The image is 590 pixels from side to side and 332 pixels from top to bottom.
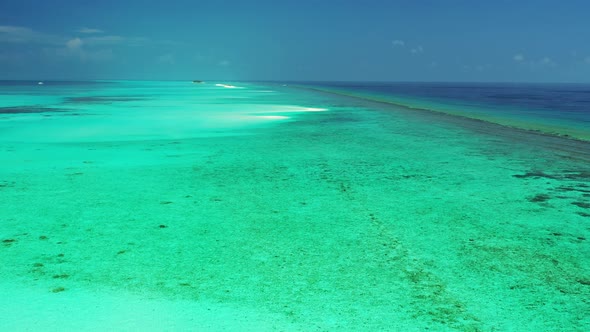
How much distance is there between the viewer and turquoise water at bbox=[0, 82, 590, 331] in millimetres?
3197

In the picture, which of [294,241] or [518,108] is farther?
[518,108]

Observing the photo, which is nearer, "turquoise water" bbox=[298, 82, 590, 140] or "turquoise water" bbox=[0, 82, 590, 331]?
"turquoise water" bbox=[0, 82, 590, 331]

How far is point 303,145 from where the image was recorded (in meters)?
11.2

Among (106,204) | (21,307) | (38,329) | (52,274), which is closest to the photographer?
A: (38,329)

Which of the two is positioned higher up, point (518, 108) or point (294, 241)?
point (518, 108)

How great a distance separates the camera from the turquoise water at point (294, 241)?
320 cm

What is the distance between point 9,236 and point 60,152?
5829 mm

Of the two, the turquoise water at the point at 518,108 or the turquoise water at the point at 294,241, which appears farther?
the turquoise water at the point at 518,108

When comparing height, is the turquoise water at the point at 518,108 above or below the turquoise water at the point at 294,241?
above

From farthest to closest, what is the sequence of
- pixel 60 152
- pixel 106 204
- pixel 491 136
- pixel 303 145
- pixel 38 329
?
pixel 491 136, pixel 303 145, pixel 60 152, pixel 106 204, pixel 38 329

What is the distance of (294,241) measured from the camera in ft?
15.0

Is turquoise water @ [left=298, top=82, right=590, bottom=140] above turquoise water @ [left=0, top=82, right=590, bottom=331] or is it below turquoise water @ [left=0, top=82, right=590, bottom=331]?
above

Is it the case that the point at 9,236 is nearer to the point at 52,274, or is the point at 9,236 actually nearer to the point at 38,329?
the point at 52,274

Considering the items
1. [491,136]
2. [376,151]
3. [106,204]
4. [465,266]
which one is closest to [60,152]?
[106,204]
